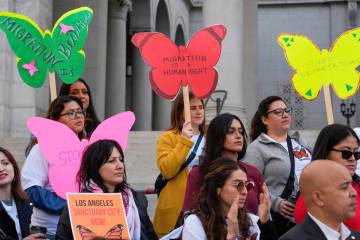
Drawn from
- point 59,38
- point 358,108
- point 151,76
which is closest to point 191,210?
point 151,76

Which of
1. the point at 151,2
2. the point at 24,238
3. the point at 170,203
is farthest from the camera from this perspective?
the point at 151,2

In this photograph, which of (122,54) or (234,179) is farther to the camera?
(122,54)

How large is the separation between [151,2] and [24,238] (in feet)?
76.7

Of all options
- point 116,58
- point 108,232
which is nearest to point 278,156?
point 108,232

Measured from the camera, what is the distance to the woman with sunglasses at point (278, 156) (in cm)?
580

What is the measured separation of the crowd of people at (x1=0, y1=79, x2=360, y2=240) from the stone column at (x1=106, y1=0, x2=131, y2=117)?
671 inches

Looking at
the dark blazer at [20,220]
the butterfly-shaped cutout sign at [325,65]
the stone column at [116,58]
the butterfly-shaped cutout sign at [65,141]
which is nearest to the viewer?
the dark blazer at [20,220]

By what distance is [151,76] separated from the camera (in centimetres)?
692

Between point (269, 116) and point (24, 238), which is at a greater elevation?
point (269, 116)

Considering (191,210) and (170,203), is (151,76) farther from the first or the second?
(191,210)

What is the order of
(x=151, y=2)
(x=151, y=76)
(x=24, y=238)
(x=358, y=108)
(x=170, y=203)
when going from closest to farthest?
(x=24, y=238), (x=170, y=203), (x=151, y=76), (x=151, y=2), (x=358, y=108)

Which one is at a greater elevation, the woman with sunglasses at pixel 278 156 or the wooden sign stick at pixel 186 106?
the wooden sign stick at pixel 186 106

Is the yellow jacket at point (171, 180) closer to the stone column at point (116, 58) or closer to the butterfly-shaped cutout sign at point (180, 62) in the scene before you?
the butterfly-shaped cutout sign at point (180, 62)

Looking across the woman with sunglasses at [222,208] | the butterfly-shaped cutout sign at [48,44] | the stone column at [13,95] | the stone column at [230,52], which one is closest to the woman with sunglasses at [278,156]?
the woman with sunglasses at [222,208]
